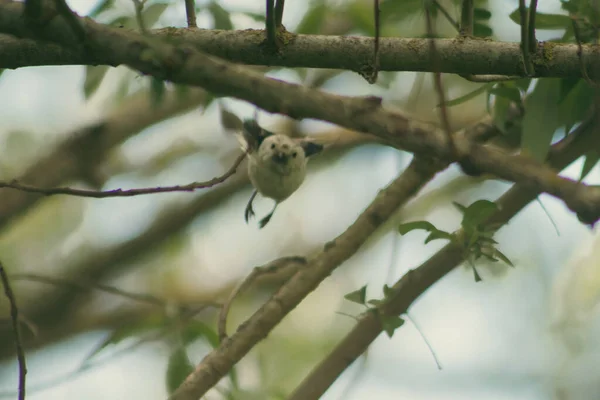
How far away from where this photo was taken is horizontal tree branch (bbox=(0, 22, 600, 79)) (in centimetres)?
106

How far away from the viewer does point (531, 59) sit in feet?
3.46

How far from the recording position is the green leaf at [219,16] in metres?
1.57

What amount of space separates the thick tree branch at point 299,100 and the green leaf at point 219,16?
0.73 metres

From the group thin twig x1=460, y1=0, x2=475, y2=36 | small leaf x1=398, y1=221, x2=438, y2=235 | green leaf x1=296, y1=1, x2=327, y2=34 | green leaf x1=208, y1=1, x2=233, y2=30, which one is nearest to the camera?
thin twig x1=460, y1=0, x2=475, y2=36

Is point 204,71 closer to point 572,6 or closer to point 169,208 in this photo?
point 572,6

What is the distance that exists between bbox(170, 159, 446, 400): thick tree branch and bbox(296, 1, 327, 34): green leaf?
409 mm

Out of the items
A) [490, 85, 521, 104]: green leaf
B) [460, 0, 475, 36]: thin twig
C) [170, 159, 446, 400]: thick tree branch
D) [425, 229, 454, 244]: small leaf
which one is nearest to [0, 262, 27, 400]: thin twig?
[170, 159, 446, 400]: thick tree branch

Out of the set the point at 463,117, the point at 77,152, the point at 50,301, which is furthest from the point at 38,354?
the point at 463,117

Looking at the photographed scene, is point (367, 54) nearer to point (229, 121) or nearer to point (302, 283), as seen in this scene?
point (229, 121)

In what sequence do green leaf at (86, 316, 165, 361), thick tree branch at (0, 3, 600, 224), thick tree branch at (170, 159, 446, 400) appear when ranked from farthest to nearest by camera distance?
green leaf at (86, 316, 165, 361) → thick tree branch at (170, 159, 446, 400) → thick tree branch at (0, 3, 600, 224)

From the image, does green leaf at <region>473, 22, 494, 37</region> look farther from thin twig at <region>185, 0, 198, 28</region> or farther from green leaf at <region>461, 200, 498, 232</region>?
thin twig at <region>185, 0, 198, 28</region>

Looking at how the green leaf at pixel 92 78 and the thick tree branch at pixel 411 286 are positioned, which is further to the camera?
the green leaf at pixel 92 78

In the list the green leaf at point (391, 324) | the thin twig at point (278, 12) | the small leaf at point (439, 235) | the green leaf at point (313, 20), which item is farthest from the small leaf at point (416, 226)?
the green leaf at point (313, 20)

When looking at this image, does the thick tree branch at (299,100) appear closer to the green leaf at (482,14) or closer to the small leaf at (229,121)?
the small leaf at (229,121)
